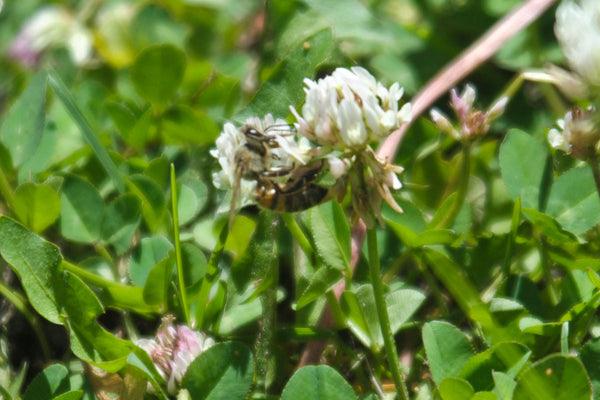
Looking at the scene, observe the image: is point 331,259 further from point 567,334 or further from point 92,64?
point 92,64

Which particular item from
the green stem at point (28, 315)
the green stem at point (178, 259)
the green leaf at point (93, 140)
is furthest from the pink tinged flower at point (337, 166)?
the green stem at point (28, 315)

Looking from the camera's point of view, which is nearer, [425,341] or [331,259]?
[425,341]

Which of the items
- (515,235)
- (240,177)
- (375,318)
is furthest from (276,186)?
(515,235)

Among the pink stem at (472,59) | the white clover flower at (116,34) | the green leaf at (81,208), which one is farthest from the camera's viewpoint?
the white clover flower at (116,34)

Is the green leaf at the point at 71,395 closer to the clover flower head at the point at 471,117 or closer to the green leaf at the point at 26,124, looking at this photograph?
the green leaf at the point at 26,124

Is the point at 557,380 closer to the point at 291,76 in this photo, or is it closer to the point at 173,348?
the point at 173,348

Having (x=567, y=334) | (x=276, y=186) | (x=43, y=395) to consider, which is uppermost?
(x=276, y=186)

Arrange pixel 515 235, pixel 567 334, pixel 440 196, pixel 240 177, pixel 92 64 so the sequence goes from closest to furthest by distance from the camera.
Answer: pixel 567 334
pixel 240 177
pixel 515 235
pixel 440 196
pixel 92 64
